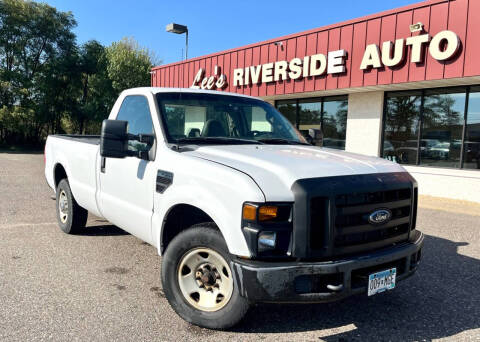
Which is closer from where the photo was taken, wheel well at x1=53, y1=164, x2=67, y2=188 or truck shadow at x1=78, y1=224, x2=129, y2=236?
truck shadow at x1=78, y1=224, x2=129, y2=236

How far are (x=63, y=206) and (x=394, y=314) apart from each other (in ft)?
15.4

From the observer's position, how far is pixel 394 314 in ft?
11.4

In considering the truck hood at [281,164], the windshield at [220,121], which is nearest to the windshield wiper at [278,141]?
the windshield at [220,121]

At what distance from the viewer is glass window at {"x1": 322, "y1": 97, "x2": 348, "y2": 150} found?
42.0 feet

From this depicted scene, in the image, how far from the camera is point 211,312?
302cm

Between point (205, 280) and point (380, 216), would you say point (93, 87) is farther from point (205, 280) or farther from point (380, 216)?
point (380, 216)

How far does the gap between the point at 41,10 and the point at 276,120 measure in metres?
30.2

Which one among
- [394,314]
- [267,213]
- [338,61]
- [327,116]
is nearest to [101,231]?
[267,213]

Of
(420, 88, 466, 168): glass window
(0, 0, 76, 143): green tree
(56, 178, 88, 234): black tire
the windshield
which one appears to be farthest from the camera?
(0, 0, 76, 143): green tree

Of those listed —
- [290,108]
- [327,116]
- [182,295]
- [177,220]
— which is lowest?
[182,295]

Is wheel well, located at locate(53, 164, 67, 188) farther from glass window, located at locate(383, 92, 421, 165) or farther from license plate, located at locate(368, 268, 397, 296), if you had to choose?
glass window, located at locate(383, 92, 421, 165)

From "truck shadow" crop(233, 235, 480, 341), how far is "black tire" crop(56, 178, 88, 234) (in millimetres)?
3222

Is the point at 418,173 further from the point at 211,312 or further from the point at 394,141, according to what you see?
the point at 211,312

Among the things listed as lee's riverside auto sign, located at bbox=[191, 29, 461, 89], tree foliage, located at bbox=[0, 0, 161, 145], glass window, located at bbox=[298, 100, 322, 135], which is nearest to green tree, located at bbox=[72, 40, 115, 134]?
tree foliage, located at bbox=[0, 0, 161, 145]
